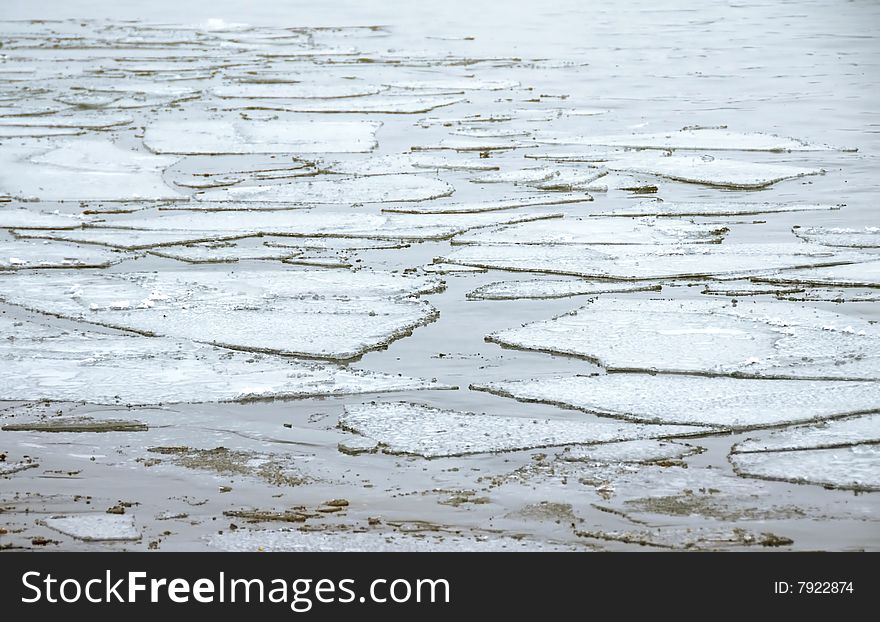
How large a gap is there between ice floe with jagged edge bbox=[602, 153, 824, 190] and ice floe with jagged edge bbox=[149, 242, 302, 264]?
2.34 metres

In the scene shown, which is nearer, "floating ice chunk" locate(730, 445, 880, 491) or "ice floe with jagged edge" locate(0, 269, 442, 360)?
"floating ice chunk" locate(730, 445, 880, 491)

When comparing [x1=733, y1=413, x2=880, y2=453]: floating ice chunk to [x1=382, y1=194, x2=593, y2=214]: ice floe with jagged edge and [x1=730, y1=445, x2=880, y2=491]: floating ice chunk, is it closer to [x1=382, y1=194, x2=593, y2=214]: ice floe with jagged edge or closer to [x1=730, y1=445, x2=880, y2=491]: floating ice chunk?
[x1=730, y1=445, x2=880, y2=491]: floating ice chunk

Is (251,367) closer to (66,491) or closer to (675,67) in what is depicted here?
(66,491)

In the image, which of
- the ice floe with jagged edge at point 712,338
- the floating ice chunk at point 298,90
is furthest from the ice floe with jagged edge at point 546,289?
the floating ice chunk at point 298,90

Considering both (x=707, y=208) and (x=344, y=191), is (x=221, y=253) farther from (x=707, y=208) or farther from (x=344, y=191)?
(x=707, y=208)

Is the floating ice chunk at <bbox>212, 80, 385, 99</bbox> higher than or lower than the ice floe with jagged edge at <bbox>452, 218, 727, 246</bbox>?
higher

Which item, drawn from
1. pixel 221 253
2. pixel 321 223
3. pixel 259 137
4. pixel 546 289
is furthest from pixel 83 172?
pixel 546 289

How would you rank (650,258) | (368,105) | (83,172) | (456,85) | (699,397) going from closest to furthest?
(699,397), (650,258), (83,172), (368,105), (456,85)

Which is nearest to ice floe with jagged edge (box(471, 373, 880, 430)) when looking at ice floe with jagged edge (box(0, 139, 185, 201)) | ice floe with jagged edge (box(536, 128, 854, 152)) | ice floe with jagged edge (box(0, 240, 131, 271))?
ice floe with jagged edge (box(0, 240, 131, 271))

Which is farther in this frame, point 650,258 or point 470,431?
point 650,258

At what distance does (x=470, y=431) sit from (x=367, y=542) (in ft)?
2.37

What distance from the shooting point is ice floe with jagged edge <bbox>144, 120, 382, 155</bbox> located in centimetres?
832

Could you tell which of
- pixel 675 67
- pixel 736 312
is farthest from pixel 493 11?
pixel 736 312

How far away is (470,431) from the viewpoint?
3662 mm
